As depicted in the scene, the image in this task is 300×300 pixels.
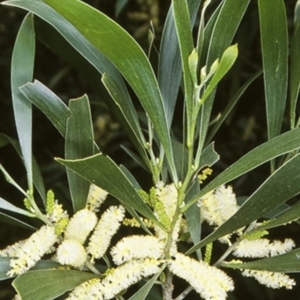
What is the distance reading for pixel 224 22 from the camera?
0.58 meters

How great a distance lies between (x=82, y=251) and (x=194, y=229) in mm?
124

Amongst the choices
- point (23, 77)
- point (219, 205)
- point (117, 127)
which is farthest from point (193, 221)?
point (117, 127)

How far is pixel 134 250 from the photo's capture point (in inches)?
23.4

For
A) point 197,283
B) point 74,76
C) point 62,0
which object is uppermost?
point 62,0

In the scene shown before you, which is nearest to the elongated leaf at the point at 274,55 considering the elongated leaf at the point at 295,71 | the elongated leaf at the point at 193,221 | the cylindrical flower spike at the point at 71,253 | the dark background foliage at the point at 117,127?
the elongated leaf at the point at 295,71

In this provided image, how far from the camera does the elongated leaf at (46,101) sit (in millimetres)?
633

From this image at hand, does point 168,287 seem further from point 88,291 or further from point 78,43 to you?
point 78,43

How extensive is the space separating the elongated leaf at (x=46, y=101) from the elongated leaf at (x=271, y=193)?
20 centimetres

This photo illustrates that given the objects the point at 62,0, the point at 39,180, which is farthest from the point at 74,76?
the point at 62,0

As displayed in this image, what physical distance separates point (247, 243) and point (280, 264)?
53 mm

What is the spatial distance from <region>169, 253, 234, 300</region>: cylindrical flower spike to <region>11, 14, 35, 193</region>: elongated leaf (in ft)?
0.65

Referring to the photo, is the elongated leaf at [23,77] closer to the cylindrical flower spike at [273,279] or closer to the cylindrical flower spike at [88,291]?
the cylindrical flower spike at [88,291]

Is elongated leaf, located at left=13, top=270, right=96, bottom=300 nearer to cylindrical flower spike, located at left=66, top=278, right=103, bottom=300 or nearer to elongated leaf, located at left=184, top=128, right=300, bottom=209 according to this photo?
cylindrical flower spike, located at left=66, top=278, right=103, bottom=300

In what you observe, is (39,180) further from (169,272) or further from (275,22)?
→ (275,22)
